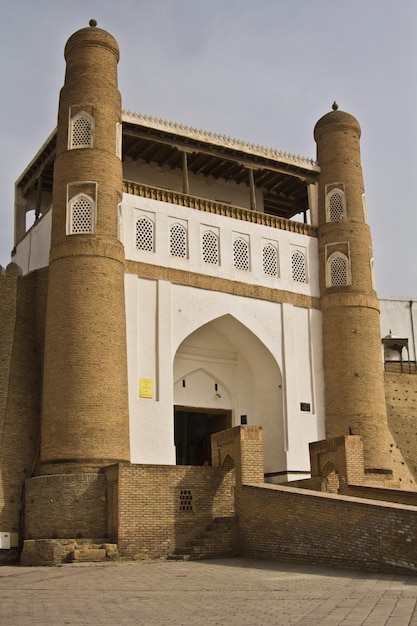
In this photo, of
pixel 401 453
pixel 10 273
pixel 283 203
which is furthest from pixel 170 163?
pixel 401 453

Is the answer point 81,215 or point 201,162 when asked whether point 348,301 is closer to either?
point 201,162

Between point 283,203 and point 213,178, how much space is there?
2.53m

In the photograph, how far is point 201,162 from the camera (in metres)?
20.2

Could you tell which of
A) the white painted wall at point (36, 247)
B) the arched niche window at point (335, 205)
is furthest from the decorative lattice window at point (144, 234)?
the arched niche window at point (335, 205)

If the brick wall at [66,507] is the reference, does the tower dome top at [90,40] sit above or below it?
above

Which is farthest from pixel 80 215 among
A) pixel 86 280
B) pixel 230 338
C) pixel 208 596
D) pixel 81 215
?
pixel 208 596

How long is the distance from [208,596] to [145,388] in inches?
328

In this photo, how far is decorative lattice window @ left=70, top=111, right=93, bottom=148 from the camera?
1694cm

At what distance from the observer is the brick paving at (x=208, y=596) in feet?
21.6

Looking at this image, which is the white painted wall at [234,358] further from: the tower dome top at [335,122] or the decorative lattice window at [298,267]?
the tower dome top at [335,122]

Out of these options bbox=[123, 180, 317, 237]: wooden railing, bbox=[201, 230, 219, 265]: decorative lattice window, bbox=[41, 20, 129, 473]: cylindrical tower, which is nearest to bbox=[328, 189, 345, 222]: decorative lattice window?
bbox=[123, 180, 317, 237]: wooden railing

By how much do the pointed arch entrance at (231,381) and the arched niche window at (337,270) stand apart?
259cm

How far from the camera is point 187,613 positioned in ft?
23.2

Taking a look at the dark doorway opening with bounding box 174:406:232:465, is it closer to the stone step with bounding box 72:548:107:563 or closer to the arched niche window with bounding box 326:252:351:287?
the arched niche window with bounding box 326:252:351:287
